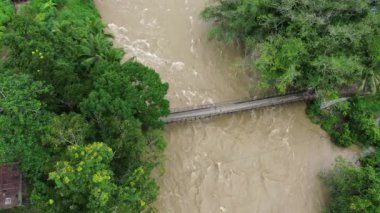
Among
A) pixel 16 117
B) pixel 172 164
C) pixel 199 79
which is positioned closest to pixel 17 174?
pixel 16 117

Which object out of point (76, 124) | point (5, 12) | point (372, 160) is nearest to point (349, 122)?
point (372, 160)

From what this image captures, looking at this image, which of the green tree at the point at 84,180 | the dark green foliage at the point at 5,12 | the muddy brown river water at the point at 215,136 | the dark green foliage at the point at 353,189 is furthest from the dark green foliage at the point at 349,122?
the dark green foliage at the point at 5,12

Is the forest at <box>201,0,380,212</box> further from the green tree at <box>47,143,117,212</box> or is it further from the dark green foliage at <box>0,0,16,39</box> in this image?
the dark green foliage at <box>0,0,16,39</box>

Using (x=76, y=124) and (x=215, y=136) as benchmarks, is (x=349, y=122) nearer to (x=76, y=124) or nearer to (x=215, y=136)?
(x=215, y=136)

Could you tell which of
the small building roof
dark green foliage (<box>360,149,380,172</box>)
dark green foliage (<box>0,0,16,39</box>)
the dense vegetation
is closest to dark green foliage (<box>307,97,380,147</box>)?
dark green foliage (<box>360,149,380,172</box>)

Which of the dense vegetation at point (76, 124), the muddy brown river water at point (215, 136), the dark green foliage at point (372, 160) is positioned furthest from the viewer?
the dark green foliage at point (372, 160)

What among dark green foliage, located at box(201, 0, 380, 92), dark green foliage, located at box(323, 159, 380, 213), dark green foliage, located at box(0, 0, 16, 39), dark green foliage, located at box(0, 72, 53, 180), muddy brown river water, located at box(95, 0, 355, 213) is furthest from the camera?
dark green foliage, located at box(0, 0, 16, 39)

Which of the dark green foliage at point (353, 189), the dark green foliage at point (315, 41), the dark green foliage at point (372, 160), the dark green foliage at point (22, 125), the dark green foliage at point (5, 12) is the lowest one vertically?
the dark green foliage at point (353, 189)

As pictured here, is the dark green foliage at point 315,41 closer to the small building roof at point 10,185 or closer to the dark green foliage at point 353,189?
the dark green foliage at point 353,189
